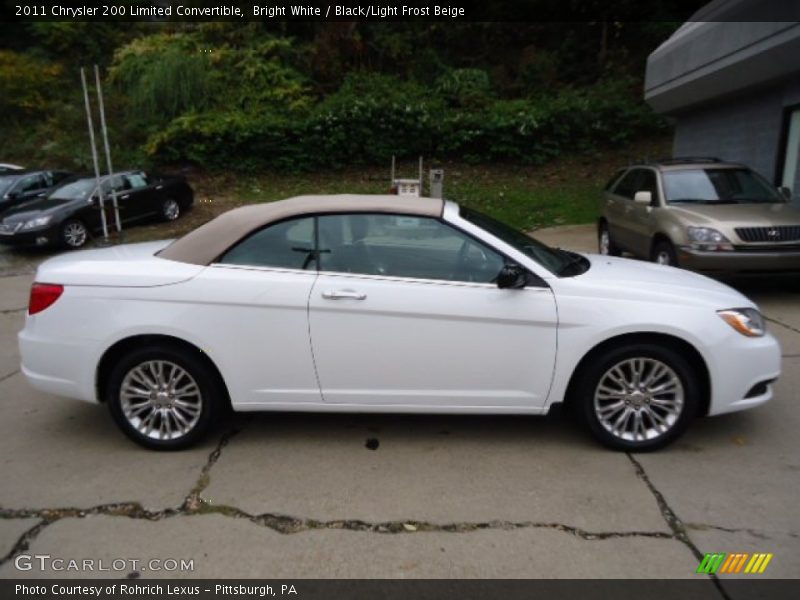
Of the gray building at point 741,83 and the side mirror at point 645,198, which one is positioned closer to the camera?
the side mirror at point 645,198

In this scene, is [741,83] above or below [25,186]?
above

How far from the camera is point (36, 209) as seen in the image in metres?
11.8

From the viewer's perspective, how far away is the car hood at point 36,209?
37.8 feet

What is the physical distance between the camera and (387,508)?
3053mm

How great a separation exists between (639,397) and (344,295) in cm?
183

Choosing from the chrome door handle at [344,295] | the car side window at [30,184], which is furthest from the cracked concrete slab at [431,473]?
the car side window at [30,184]

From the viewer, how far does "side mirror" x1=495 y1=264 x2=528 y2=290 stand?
3.40m

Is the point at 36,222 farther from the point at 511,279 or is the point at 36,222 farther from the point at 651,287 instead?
the point at 651,287

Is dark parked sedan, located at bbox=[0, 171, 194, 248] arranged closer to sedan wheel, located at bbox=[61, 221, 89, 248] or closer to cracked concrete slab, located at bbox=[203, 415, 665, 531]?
sedan wheel, located at bbox=[61, 221, 89, 248]

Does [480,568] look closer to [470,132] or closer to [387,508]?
[387,508]

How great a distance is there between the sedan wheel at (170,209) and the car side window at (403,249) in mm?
11804

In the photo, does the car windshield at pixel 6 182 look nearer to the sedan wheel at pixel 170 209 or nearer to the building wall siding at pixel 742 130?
the sedan wheel at pixel 170 209

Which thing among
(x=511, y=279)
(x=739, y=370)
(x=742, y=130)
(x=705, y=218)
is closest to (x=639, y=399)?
(x=739, y=370)

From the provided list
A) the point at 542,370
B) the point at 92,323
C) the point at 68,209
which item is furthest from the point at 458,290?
the point at 68,209
